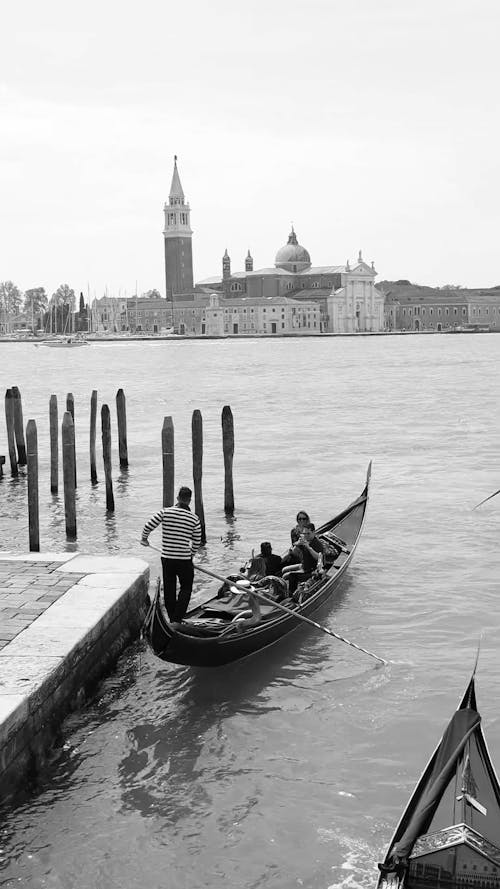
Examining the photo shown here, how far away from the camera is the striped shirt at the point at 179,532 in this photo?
666 centimetres

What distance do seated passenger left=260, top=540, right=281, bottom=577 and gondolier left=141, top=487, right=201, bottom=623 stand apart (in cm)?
81

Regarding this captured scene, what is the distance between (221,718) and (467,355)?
63.0m

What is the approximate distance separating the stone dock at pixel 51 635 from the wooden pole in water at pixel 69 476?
2579 millimetres

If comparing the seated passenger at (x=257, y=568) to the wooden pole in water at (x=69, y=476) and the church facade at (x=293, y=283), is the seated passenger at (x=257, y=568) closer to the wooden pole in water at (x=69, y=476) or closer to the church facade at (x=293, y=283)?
the wooden pole in water at (x=69, y=476)

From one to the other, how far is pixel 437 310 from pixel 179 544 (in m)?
115

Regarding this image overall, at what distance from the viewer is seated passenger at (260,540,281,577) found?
747 centimetres

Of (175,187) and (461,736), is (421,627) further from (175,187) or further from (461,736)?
(175,187)

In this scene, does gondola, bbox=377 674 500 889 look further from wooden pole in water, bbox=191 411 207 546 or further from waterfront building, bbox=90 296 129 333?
waterfront building, bbox=90 296 129 333

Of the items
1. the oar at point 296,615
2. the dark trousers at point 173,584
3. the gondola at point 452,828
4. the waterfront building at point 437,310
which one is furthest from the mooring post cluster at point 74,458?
the waterfront building at point 437,310

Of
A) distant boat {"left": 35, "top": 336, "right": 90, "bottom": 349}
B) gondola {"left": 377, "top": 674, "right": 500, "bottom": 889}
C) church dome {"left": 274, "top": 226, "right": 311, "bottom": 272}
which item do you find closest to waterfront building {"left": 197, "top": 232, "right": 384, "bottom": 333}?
church dome {"left": 274, "top": 226, "right": 311, "bottom": 272}

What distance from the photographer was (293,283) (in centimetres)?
11306

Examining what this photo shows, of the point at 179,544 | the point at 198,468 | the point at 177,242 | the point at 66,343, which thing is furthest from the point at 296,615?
the point at 177,242

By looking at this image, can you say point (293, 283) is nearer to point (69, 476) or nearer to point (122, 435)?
point (122, 435)

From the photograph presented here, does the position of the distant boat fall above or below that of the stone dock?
above
